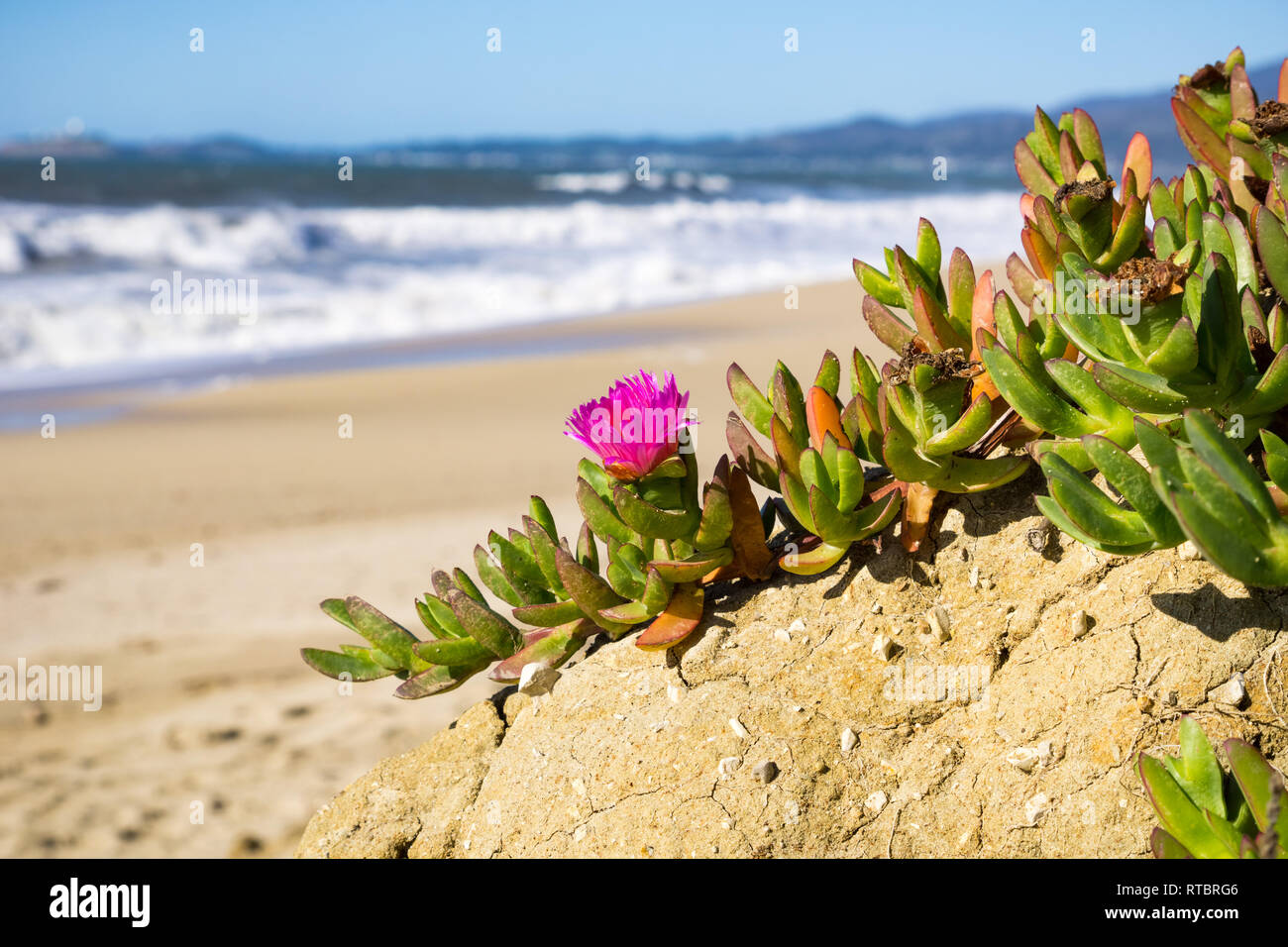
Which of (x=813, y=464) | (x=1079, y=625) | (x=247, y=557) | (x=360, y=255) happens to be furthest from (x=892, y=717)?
(x=360, y=255)

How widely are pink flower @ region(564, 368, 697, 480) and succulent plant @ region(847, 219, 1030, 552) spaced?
1.12ft

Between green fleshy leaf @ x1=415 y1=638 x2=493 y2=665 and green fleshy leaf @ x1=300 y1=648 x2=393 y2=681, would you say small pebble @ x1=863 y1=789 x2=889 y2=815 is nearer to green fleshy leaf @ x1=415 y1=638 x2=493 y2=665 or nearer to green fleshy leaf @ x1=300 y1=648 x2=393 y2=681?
green fleshy leaf @ x1=415 y1=638 x2=493 y2=665

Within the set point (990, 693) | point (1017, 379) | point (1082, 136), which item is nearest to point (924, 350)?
point (1017, 379)

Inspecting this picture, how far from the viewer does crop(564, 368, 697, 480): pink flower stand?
1731 mm

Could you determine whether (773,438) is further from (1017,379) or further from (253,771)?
(253,771)

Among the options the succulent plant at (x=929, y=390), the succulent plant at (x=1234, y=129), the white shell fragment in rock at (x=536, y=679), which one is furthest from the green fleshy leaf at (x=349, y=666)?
the succulent plant at (x=1234, y=129)

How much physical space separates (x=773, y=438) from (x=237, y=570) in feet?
16.4

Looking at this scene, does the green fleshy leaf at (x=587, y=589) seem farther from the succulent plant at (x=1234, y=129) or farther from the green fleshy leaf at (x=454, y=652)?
the succulent plant at (x=1234, y=129)

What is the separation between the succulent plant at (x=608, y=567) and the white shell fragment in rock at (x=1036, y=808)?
62cm

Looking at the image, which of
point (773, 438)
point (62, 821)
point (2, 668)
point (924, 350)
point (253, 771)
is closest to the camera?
point (924, 350)

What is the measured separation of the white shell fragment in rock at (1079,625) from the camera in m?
1.75

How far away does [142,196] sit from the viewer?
92.6ft

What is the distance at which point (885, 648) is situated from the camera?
1.86 metres

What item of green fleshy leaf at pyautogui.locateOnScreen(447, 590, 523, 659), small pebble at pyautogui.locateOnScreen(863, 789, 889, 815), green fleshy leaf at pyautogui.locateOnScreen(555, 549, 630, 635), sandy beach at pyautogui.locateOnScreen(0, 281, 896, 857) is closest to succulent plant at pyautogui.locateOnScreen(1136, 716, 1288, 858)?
small pebble at pyautogui.locateOnScreen(863, 789, 889, 815)
